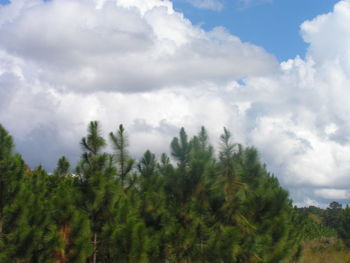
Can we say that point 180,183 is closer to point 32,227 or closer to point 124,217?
point 124,217

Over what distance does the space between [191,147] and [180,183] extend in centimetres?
142

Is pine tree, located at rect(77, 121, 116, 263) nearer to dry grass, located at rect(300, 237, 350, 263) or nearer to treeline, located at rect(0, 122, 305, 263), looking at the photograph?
treeline, located at rect(0, 122, 305, 263)

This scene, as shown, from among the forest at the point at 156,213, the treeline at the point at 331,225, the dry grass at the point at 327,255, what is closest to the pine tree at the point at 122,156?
the forest at the point at 156,213

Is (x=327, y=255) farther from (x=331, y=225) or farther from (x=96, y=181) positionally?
(x=331, y=225)

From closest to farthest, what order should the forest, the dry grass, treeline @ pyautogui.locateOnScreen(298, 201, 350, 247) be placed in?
1. the forest
2. the dry grass
3. treeline @ pyautogui.locateOnScreen(298, 201, 350, 247)

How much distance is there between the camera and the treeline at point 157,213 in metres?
15.5

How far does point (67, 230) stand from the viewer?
Answer: 16.0 metres

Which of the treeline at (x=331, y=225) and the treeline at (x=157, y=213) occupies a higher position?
the treeline at (x=331, y=225)

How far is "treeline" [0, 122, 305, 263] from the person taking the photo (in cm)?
1552

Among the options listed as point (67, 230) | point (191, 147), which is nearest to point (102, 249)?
point (67, 230)

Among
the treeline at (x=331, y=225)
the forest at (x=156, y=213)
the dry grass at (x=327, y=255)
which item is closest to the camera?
the forest at (x=156, y=213)

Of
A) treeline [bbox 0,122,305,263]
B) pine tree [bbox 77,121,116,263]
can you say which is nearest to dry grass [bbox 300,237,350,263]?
treeline [bbox 0,122,305,263]

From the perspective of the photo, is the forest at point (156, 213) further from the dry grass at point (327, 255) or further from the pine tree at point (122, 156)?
the dry grass at point (327, 255)

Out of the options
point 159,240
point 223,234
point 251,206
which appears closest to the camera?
point 223,234
